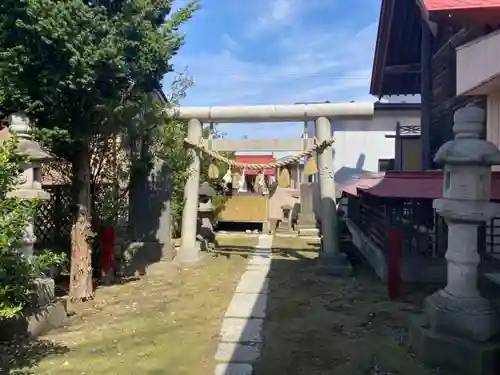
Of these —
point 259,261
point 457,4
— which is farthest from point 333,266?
point 457,4

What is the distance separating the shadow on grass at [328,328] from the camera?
4.79m

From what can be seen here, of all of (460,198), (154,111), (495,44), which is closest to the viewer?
(460,198)

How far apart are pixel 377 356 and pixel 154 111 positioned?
18.7ft

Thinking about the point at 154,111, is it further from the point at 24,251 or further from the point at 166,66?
the point at 24,251

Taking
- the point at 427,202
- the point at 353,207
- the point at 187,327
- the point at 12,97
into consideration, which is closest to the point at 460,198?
the point at 187,327

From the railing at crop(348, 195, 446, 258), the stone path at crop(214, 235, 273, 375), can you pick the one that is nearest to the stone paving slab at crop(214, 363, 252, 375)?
the stone path at crop(214, 235, 273, 375)

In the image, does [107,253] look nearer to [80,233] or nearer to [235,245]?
[80,233]

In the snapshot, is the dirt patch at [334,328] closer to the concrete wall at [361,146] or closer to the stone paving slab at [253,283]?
the stone paving slab at [253,283]

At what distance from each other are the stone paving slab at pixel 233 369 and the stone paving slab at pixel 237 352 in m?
0.11

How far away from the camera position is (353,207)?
1525 cm

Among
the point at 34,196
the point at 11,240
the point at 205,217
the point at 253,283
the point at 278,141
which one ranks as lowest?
the point at 253,283

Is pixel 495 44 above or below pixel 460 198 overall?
above

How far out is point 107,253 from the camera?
322 inches

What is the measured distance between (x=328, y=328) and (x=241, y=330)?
1153 millimetres
